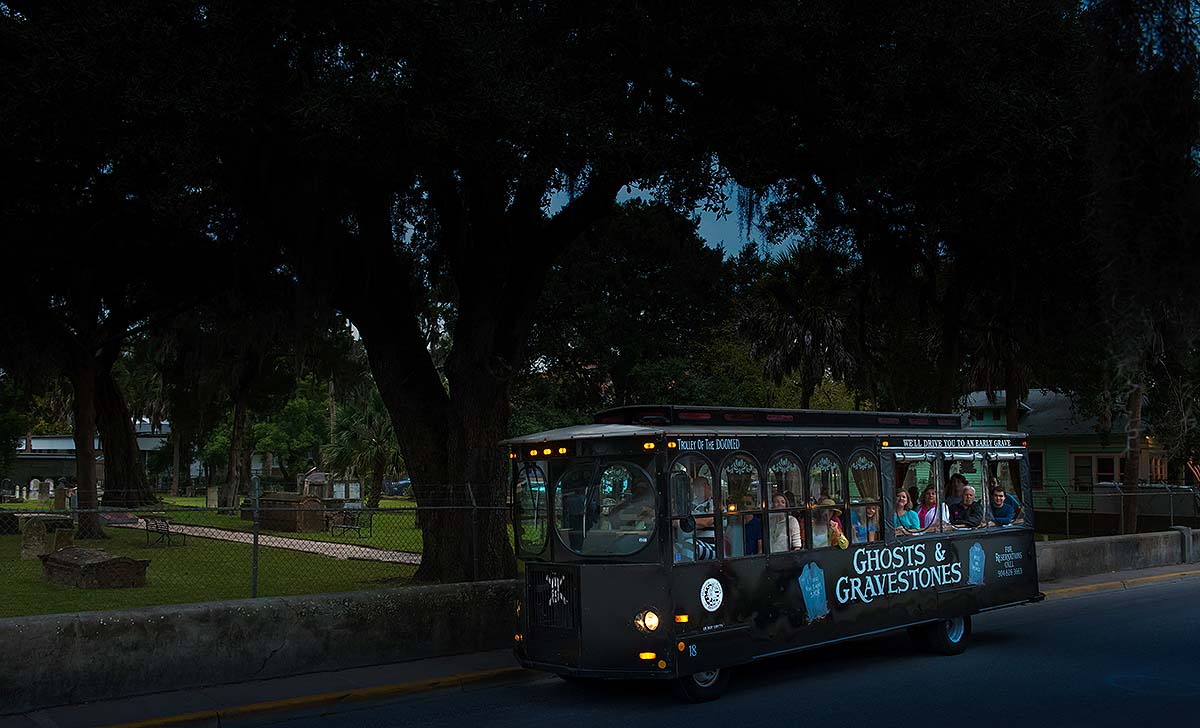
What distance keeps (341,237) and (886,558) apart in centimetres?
906

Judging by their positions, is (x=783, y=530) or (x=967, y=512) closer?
(x=783, y=530)

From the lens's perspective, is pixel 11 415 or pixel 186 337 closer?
pixel 186 337

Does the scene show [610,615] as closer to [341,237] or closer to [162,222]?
[341,237]

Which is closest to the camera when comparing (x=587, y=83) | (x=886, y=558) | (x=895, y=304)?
(x=886, y=558)

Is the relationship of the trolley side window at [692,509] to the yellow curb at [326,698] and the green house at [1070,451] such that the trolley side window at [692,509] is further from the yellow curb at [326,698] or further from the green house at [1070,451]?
the green house at [1070,451]

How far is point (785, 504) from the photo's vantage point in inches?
416

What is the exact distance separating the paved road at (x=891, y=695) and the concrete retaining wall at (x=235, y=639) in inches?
45.4

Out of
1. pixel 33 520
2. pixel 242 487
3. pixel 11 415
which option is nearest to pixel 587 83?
pixel 33 520

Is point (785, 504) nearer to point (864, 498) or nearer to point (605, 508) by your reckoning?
point (864, 498)

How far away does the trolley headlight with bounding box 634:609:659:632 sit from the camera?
9.38m

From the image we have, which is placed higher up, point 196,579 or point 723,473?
point 723,473

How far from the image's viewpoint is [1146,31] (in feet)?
20.9

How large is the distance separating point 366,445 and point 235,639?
4015cm

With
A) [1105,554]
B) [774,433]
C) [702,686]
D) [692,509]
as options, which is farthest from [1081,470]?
[692,509]
